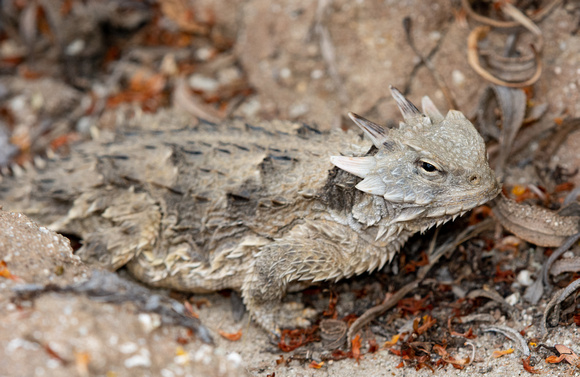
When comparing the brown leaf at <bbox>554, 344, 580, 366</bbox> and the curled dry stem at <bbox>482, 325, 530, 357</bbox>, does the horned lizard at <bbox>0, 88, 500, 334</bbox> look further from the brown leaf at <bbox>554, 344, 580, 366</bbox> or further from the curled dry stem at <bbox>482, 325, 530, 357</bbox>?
the brown leaf at <bbox>554, 344, 580, 366</bbox>

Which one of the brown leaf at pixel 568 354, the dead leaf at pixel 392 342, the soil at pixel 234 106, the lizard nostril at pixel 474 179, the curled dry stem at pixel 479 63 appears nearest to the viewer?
the soil at pixel 234 106

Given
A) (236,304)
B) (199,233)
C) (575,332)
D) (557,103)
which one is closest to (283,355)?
(236,304)

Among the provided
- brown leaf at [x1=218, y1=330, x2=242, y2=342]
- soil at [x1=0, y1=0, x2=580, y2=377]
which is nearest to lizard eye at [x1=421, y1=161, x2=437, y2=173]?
soil at [x1=0, y1=0, x2=580, y2=377]

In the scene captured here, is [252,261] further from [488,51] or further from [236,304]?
[488,51]

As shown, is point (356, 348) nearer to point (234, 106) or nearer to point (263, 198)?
point (263, 198)

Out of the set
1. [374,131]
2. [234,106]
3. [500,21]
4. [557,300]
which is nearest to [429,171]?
[374,131]

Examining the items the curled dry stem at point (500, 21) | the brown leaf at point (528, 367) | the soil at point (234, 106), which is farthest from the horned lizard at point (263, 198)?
Answer: the curled dry stem at point (500, 21)

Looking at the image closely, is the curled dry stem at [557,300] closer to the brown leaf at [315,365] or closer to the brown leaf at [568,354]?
the brown leaf at [568,354]
